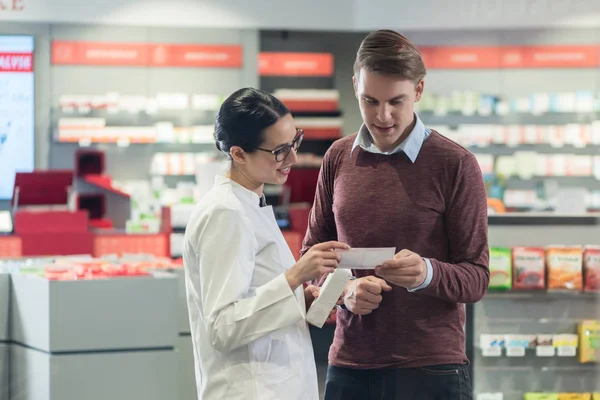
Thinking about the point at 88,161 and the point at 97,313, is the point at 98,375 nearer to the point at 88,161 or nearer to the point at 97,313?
the point at 97,313

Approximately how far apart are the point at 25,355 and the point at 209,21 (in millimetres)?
6517

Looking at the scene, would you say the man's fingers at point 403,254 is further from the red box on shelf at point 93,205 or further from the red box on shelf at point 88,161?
the red box on shelf at point 88,161

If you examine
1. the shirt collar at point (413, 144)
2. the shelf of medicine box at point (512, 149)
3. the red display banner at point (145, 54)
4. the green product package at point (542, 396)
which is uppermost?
the red display banner at point (145, 54)

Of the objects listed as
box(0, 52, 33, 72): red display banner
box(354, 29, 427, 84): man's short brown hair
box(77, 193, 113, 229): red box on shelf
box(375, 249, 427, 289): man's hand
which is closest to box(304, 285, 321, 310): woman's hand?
box(375, 249, 427, 289): man's hand

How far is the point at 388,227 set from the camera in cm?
208

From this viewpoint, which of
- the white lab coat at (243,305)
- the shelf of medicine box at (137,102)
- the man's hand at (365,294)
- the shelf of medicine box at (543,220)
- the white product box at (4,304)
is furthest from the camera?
the shelf of medicine box at (137,102)

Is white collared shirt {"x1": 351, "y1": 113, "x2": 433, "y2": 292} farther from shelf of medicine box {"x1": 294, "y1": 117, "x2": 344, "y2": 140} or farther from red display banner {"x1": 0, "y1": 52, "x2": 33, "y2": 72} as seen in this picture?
shelf of medicine box {"x1": 294, "y1": 117, "x2": 344, "y2": 140}

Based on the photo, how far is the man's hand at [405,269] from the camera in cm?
188

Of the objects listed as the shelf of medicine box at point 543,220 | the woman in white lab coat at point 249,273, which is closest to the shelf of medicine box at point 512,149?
the shelf of medicine box at point 543,220

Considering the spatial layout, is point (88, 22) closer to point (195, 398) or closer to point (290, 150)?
point (195, 398)

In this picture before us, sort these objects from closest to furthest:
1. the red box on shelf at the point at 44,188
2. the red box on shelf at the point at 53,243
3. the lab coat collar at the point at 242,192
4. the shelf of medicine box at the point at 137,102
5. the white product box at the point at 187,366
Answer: the lab coat collar at the point at 242,192 → the white product box at the point at 187,366 → the red box on shelf at the point at 53,243 → the red box on shelf at the point at 44,188 → the shelf of medicine box at the point at 137,102

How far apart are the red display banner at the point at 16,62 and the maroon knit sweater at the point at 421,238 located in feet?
26.9

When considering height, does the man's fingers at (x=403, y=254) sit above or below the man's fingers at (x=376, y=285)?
above

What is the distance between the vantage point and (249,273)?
182cm
